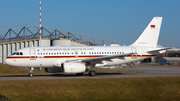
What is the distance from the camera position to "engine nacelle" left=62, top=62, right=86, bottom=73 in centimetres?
2669

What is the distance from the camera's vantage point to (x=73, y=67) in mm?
26969

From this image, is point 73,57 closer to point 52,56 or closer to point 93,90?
point 52,56

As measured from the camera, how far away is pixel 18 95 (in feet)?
60.1

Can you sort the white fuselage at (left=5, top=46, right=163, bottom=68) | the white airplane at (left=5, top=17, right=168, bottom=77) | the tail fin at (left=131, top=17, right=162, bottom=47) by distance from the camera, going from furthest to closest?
the tail fin at (left=131, top=17, right=162, bottom=47) < the white fuselage at (left=5, top=46, right=163, bottom=68) < the white airplane at (left=5, top=17, right=168, bottom=77)

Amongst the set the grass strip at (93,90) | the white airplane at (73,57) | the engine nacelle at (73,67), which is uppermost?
the white airplane at (73,57)

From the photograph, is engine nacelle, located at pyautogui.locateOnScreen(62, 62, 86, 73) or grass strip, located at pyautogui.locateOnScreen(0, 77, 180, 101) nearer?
grass strip, located at pyautogui.locateOnScreen(0, 77, 180, 101)

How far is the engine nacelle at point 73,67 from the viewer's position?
87.6ft

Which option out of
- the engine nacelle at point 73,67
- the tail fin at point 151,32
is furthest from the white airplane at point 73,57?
the tail fin at point 151,32

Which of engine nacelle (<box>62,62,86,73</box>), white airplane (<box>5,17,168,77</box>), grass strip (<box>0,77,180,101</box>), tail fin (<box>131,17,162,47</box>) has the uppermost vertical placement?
tail fin (<box>131,17,162,47</box>)

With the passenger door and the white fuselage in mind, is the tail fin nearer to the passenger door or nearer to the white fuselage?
the white fuselage

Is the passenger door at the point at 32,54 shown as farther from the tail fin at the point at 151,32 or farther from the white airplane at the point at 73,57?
the tail fin at the point at 151,32

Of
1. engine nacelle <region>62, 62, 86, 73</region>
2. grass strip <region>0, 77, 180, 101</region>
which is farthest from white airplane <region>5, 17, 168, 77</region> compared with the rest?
grass strip <region>0, 77, 180, 101</region>

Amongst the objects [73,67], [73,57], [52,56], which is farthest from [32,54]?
[73,67]

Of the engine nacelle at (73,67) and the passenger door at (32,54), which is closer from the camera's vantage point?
the engine nacelle at (73,67)
